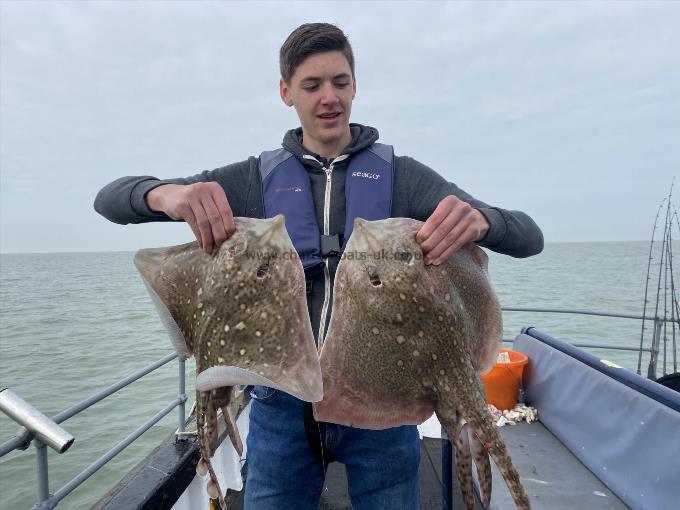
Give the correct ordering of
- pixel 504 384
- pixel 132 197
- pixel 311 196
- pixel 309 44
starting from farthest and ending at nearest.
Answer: pixel 504 384, pixel 311 196, pixel 309 44, pixel 132 197

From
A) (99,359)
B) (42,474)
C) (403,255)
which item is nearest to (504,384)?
(403,255)

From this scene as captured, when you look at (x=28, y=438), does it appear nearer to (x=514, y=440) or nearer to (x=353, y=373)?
(x=353, y=373)

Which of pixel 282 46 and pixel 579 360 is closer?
Answer: pixel 282 46

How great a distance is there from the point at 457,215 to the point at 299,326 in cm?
78

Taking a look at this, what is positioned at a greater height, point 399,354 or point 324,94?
point 324,94

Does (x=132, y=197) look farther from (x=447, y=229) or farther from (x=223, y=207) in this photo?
(x=447, y=229)

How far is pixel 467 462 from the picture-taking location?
173 centimetres

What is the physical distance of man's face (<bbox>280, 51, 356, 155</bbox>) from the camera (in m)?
2.15

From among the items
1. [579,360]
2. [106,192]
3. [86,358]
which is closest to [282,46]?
[106,192]

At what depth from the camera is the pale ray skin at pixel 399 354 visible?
1729mm

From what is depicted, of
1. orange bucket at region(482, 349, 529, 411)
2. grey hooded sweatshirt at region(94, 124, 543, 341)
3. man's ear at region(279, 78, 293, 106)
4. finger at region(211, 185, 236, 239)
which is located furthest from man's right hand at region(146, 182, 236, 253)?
orange bucket at region(482, 349, 529, 411)

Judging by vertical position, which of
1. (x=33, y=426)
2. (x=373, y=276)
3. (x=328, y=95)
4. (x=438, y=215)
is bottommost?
(x=33, y=426)

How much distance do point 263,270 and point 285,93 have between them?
1200 mm

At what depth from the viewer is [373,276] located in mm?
1768
